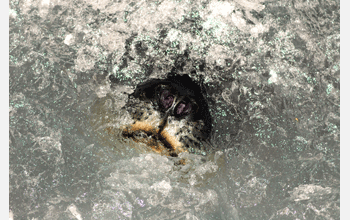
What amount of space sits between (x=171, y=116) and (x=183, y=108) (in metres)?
0.10

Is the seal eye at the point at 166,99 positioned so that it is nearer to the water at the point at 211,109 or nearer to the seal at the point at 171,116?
the seal at the point at 171,116

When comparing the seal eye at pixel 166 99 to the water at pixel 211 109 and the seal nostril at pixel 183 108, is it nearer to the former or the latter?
the seal nostril at pixel 183 108

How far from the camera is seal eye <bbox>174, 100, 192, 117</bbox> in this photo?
5.81 feet

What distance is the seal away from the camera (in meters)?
1.77

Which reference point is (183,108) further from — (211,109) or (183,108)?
(211,109)

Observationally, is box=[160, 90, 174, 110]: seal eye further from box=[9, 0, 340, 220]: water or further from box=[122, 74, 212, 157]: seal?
box=[9, 0, 340, 220]: water

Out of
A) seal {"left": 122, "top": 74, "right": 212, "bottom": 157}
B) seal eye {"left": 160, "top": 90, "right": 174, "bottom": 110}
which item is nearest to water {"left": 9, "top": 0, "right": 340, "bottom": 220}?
seal {"left": 122, "top": 74, "right": 212, "bottom": 157}

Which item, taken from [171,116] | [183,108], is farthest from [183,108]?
[171,116]

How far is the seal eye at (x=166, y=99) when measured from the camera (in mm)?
1772

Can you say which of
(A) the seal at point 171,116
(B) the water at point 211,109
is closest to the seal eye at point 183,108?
(A) the seal at point 171,116

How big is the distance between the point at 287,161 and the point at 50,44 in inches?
71.5

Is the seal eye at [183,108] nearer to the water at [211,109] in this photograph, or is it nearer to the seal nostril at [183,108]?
the seal nostril at [183,108]

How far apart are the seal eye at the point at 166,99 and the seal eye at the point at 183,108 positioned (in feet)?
0.19

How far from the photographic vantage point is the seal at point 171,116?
1.77 metres
